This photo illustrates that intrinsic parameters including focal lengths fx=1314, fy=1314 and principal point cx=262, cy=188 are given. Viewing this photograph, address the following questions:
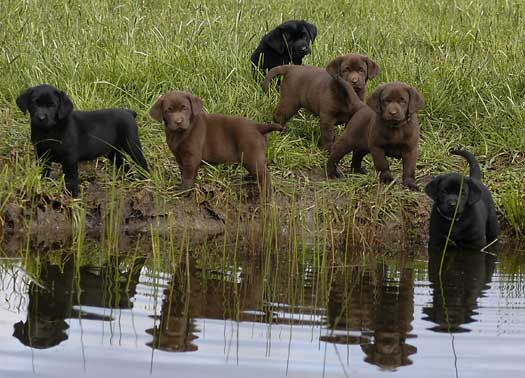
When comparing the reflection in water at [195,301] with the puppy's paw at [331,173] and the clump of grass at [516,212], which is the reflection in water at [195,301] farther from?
the clump of grass at [516,212]

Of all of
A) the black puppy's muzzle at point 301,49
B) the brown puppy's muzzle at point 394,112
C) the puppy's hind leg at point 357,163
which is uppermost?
the black puppy's muzzle at point 301,49

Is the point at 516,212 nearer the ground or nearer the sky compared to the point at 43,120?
nearer the ground

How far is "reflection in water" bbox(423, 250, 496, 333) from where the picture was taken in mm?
8023

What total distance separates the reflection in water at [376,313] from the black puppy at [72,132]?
8.86ft

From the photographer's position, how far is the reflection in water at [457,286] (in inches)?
316

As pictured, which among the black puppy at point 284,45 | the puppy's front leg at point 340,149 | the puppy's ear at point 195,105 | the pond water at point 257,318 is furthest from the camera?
the black puppy at point 284,45

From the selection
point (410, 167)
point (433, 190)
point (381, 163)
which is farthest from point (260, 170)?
point (433, 190)

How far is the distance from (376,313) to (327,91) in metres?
4.18

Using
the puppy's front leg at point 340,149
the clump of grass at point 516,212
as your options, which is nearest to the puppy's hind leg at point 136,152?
the puppy's front leg at point 340,149

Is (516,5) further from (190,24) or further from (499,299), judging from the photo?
(499,299)

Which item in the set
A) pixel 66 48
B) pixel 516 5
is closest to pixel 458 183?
pixel 66 48

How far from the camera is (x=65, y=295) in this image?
830 cm

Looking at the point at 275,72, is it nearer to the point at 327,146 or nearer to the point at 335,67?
the point at 335,67

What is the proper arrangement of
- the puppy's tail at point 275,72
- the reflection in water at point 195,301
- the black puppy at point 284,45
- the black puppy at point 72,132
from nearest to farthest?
the reflection in water at point 195,301, the black puppy at point 72,132, the puppy's tail at point 275,72, the black puppy at point 284,45
